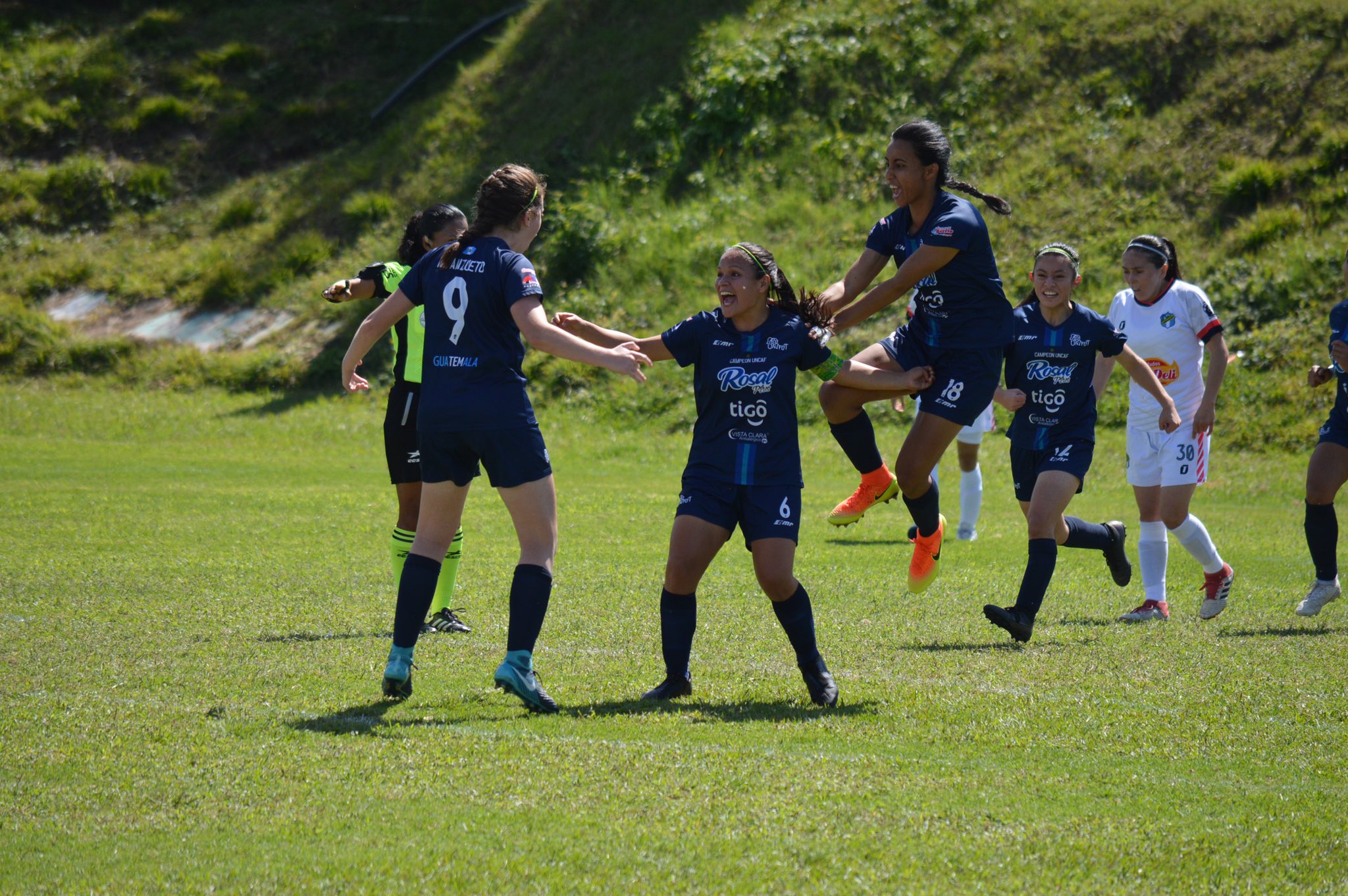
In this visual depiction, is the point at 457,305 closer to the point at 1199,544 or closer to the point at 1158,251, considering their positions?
the point at 1158,251

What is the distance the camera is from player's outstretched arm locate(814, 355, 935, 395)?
5.96 meters

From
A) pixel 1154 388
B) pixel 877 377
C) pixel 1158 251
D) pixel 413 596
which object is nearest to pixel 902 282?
pixel 877 377

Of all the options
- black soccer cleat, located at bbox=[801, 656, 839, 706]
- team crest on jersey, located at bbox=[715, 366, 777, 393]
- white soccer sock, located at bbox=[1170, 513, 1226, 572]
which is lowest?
black soccer cleat, located at bbox=[801, 656, 839, 706]

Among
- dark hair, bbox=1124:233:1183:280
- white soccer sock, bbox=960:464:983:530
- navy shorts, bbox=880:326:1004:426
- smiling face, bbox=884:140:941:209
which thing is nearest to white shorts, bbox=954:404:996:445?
white soccer sock, bbox=960:464:983:530

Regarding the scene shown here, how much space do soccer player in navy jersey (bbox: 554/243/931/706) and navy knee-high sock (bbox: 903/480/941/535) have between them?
130 cm

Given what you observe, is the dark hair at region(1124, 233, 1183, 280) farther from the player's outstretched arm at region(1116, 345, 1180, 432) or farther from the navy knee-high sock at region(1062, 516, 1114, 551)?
the navy knee-high sock at region(1062, 516, 1114, 551)

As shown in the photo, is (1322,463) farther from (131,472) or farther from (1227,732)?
(131,472)

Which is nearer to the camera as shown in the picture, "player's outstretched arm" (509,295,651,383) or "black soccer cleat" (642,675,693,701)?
"player's outstretched arm" (509,295,651,383)

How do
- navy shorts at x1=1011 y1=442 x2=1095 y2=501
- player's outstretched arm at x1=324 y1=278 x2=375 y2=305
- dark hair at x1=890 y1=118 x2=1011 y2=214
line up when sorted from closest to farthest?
dark hair at x1=890 y1=118 x2=1011 y2=214
player's outstretched arm at x1=324 y1=278 x2=375 y2=305
navy shorts at x1=1011 y1=442 x2=1095 y2=501

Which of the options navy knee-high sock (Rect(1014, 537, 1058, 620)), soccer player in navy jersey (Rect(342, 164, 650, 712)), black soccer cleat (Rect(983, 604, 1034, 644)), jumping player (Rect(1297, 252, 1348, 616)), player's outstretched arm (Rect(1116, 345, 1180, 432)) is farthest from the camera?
jumping player (Rect(1297, 252, 1348, 616))

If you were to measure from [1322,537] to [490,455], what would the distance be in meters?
5.63

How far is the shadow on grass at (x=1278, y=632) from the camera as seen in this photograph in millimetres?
7277

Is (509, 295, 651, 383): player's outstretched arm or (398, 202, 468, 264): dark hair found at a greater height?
(398, 202, 468, 264): dark hair

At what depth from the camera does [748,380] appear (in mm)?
5488
